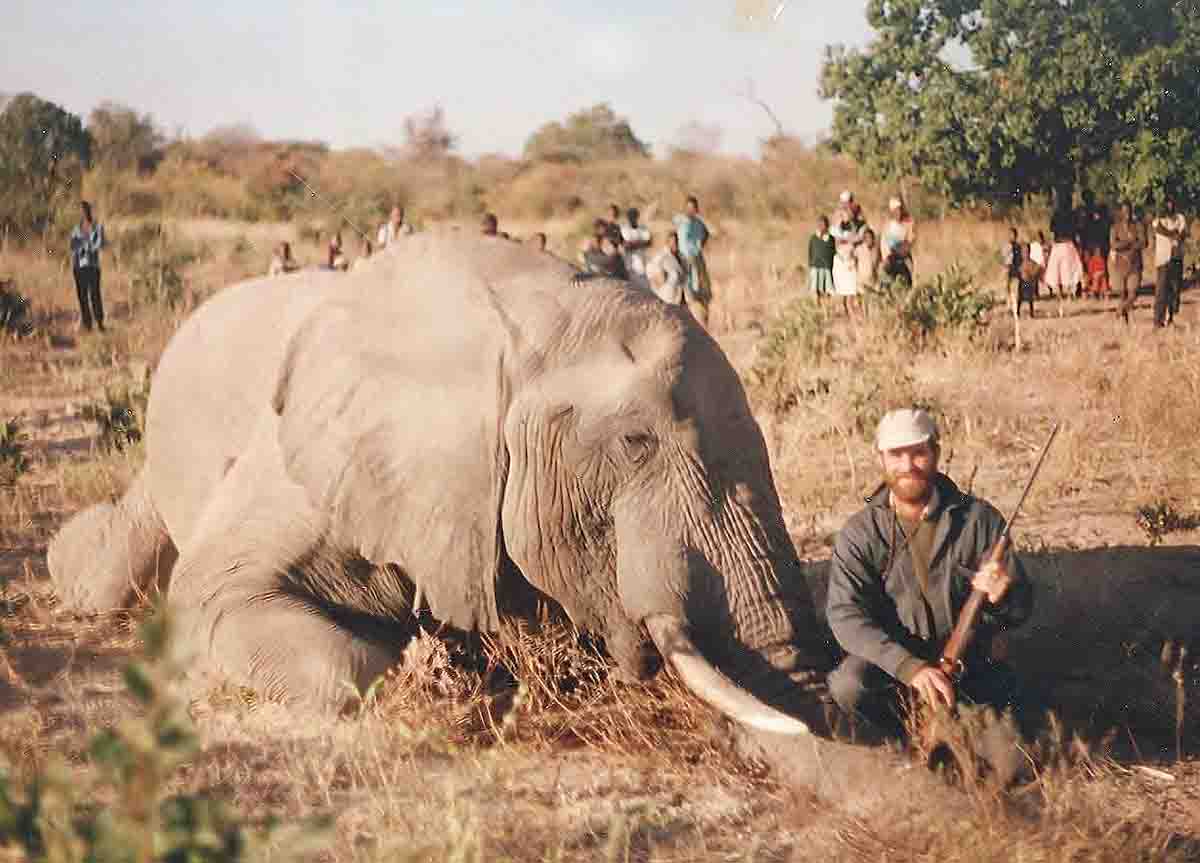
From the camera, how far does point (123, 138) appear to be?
3731 centimetres

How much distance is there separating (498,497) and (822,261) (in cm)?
1301

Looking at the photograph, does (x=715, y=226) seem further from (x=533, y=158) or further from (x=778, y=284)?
(x=533, y=158)

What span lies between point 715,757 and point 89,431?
25.2 ft

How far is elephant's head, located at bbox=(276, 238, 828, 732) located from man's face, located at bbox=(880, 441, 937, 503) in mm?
361

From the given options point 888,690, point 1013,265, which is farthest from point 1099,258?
point 888,690

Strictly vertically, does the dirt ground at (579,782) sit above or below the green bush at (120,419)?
below

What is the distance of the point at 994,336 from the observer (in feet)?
43.9

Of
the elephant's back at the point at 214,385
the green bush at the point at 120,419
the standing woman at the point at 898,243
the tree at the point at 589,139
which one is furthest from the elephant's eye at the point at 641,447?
the tree at the point at 589,139

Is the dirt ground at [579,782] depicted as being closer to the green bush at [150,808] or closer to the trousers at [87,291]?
the green bush at [150,808]

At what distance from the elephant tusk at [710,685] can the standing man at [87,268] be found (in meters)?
13.6

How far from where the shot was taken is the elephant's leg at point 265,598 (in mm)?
4512

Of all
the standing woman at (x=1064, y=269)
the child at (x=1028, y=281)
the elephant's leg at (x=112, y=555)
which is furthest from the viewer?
the standing woman at (x=1064, y=269)

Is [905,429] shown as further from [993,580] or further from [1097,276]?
[1097,276]

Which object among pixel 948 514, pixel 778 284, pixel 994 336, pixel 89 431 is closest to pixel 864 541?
pixel 948 514
